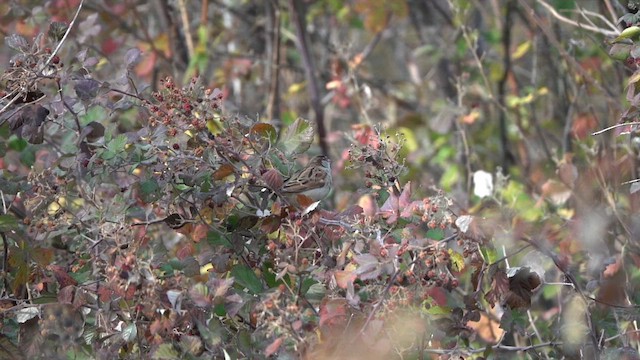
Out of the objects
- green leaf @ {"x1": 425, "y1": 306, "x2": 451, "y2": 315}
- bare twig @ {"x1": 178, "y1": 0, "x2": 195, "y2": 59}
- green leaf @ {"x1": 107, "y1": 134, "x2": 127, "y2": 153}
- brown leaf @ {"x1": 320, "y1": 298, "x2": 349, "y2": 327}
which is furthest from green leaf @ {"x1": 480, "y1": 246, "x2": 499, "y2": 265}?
bare twig @ {"x1": 178, "y1": 0, "x2": 195, "y2": 59}

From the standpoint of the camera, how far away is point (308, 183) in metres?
1.90

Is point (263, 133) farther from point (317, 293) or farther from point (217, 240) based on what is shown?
point (317, 293)

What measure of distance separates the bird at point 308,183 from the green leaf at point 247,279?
17 centimetres

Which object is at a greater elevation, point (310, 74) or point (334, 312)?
point (334, 312)

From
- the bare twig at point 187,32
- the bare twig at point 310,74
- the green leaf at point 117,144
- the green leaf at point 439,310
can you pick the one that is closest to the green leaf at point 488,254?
the green leaf at point 439,310

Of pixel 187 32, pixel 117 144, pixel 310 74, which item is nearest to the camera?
pixel 117 144

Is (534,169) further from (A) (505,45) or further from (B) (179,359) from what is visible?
(B) (179,359)

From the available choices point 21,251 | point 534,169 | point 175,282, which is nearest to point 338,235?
point 175,282

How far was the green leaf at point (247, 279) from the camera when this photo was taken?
1799 mm

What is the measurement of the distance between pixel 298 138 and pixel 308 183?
10 cm

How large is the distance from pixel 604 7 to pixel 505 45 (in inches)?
29.4

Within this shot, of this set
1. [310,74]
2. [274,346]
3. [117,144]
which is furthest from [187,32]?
[274,346]

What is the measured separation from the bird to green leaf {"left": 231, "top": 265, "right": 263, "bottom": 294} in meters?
0.17

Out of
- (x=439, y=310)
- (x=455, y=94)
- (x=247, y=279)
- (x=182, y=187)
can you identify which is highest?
(x=182, y=187)
